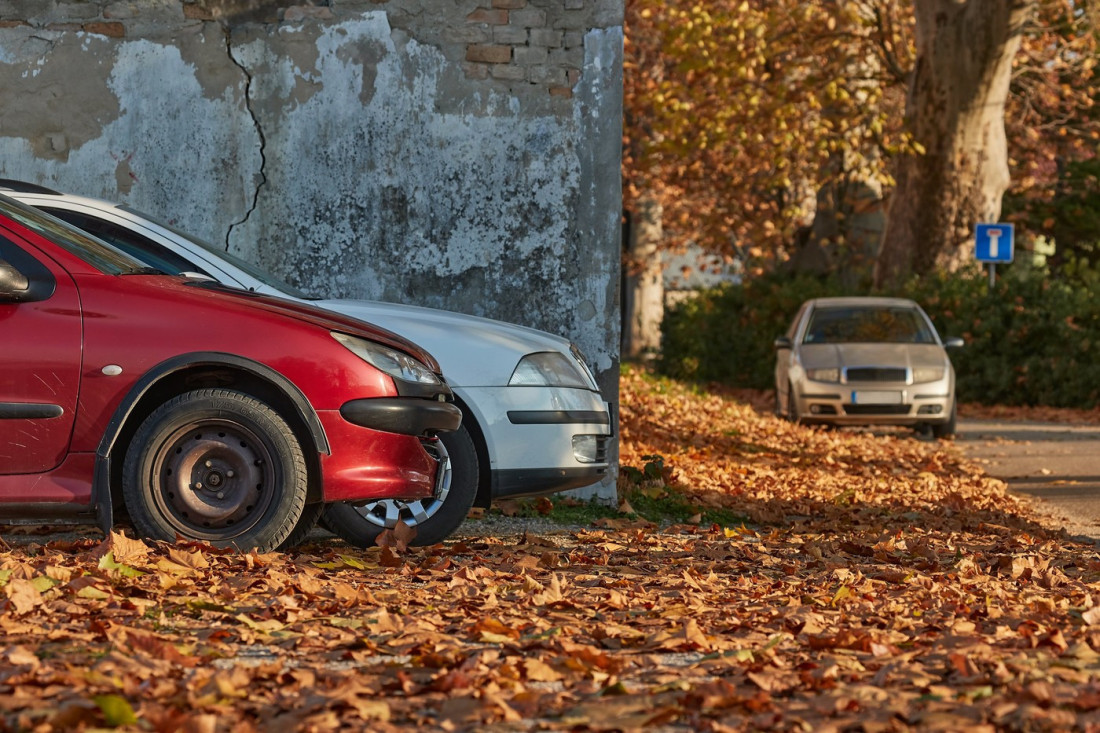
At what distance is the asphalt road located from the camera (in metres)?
11.3

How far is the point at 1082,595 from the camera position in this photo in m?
6.32

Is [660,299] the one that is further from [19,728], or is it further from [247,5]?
[19,728]

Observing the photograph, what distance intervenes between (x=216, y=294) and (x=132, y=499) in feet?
3.17

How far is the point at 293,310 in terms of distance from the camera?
6918mm

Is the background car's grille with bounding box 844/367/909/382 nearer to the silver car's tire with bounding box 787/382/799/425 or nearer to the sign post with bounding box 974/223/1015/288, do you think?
the silver car's tire with bounding box 787/382/799/425

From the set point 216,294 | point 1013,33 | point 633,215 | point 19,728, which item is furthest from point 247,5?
point 633,215

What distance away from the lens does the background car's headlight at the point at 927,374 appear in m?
17.3

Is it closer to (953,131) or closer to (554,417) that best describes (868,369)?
(953,131)

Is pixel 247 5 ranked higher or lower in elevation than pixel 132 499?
higher

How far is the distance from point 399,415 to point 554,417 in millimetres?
1524

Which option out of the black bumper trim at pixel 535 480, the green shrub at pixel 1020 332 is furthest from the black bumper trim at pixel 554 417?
the green shrub at pixel 1020 332

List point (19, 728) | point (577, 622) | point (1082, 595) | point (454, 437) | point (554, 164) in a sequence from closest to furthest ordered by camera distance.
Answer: point (19, 728)
point (577, 622)
point (1082, 595)
point (454, 437)
point (554, 164)

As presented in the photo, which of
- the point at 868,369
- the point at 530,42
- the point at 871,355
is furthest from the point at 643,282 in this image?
the point at 530,42

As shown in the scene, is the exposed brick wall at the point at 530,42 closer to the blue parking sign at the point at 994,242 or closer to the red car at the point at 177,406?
the red car at the point at 177,406
